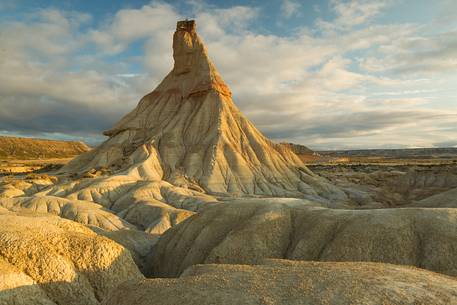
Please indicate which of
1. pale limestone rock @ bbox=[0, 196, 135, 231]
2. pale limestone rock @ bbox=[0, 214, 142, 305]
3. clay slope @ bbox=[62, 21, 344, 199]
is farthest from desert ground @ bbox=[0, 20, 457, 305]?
clay slope @ bbox=[62, 21, 344, 199]

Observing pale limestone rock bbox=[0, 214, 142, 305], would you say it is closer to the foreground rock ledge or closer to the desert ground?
the desert ground

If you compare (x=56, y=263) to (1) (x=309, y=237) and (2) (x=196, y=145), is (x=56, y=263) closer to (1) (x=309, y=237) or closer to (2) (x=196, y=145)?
(1) (x=309, y=237)

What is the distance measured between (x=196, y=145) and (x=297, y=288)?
203ft

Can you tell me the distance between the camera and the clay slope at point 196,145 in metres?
64.2

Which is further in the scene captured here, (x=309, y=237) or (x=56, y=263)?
(x=309, y=237)

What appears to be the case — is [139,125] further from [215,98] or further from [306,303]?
[306,303]

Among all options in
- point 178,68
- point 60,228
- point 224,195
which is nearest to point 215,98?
point 178,68

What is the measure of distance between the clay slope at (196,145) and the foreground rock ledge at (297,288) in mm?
48729

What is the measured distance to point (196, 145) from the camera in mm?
70938

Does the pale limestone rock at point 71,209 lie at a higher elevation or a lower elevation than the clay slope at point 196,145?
lower

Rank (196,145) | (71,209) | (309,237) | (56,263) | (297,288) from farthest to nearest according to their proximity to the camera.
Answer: (196,145), (71,209), (309,237), (56,263), (297,288)

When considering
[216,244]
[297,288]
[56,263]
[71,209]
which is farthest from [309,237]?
[71,209]

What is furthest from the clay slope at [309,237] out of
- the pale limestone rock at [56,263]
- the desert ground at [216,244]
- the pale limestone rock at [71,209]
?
the pale limestone rock at [71,209]

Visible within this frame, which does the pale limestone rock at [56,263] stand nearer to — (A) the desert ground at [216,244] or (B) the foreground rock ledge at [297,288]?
(A) the desert ground at [216,244]
